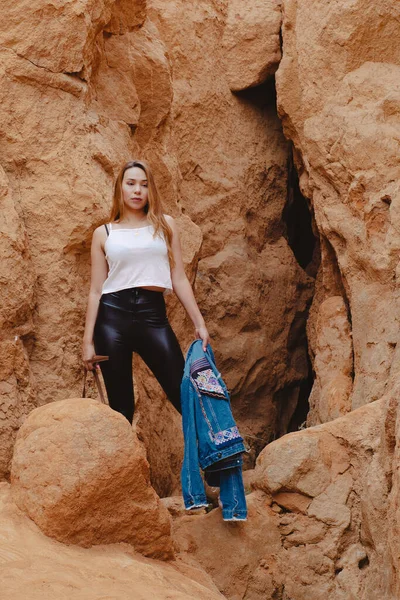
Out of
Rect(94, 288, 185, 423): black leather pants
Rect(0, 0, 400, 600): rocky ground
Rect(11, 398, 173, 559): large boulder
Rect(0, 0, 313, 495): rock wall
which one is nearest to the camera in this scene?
Rect(11, 398, 173, 559): large boulder

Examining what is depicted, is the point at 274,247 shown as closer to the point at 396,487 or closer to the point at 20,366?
the point at 20,366

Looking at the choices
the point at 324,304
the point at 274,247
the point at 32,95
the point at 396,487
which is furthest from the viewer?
the point at 274,247

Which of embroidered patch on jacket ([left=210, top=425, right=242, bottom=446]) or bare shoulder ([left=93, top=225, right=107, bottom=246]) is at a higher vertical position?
bare shoulder ([left=93, top=225, right=107, bottom=246])

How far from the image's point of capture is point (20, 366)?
5.83 meters

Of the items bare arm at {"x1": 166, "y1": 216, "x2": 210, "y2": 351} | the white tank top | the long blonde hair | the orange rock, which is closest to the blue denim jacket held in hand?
bare arm at {"x1": 166, "y1": 216, "x2": 210, "y2": 351}

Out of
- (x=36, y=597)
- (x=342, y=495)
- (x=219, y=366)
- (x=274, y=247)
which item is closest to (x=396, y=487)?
(x=342, y=495)

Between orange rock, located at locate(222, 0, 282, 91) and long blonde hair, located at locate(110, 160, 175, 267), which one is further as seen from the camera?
orange rock, located at locate(222, 0, 282, 91)

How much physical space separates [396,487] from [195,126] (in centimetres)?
550

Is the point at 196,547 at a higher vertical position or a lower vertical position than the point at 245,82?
lower

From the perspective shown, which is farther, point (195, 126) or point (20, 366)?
point (195, 126)

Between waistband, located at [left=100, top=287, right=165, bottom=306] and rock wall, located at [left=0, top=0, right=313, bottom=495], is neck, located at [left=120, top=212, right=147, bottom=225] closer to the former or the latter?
waistband, located at [left=100, top=287, right=165, bottom=306]

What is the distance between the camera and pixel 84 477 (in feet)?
15.1

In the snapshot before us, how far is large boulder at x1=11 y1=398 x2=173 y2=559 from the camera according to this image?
4602 mm

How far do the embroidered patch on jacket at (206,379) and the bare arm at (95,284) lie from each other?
0.59 metres
